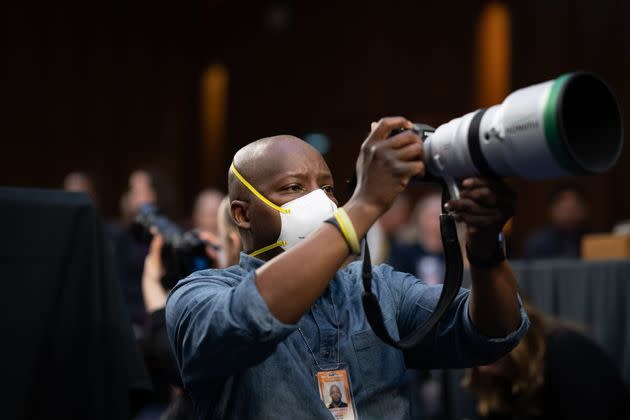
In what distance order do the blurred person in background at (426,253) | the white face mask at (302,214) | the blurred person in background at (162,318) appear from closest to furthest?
the white face mask at (302,214) → the blurred person in background at (162,318) → the blurred person in background at (426,253)

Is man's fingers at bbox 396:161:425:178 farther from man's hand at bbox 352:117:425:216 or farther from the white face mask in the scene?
the white face mask

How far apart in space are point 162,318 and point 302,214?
1.18 metres

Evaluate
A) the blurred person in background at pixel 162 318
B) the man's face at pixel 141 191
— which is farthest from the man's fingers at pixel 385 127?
the man's face at pixel 141 191

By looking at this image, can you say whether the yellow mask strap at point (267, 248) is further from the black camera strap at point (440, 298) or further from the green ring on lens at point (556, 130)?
the green ring on lens at point (556, 130)

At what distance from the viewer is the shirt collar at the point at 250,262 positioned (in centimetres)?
151

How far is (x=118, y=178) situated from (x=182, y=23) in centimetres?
195

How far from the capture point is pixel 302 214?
1.47 m

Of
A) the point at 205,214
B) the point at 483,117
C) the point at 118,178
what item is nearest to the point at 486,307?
the point at 483,117

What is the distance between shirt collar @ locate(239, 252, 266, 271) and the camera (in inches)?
59.3

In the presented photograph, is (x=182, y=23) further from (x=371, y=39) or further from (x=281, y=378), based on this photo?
(x=281, y=378)

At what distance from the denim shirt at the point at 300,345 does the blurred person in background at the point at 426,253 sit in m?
2.90

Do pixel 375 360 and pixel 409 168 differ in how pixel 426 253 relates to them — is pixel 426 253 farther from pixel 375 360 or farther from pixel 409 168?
pixel 409 168

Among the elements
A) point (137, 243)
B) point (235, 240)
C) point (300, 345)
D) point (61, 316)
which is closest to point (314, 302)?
point (300, 345)

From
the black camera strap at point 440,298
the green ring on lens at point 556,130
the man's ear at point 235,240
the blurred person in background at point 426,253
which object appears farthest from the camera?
the blurred person in background at point 426,253
